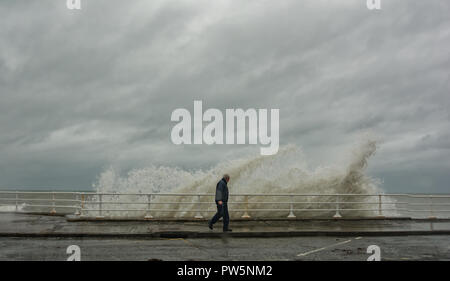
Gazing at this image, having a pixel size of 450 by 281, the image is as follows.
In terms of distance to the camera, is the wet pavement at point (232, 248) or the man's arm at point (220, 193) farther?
the man's arm at point (220, 193)

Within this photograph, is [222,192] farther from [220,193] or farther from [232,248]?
[232,248]

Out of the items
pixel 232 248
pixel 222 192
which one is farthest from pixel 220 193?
pixel 232 248

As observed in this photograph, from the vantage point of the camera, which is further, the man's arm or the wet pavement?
the man's arm

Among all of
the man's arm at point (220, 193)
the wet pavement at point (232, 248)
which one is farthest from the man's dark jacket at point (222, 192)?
the wet pavement at point (232, 248)

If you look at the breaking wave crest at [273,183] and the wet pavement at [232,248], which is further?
Answer: the breaking wave crest at [273,183]

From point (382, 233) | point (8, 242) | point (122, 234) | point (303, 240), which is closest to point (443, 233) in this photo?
point (382, 233)

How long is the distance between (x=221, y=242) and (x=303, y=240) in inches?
103

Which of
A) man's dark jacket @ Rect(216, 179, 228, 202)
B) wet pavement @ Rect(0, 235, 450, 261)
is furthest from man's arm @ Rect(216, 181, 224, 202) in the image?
wet pavement @ Rect(0, 235, 450, 261)

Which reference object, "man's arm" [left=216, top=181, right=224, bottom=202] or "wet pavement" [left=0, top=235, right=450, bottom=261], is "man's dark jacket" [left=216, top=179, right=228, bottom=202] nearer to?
"man's arm" [left=216, top=181, right=224, bottom=202]

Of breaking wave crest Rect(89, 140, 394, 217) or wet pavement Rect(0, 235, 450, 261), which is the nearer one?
wet pavement Rect(0, 235, 450, 261)

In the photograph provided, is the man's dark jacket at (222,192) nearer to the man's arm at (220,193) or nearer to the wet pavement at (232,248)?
Result: the man's arm at (220,193)

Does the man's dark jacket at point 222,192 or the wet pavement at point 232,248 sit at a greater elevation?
the man's dark jacket at point 222,192

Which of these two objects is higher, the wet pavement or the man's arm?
the man's arm
